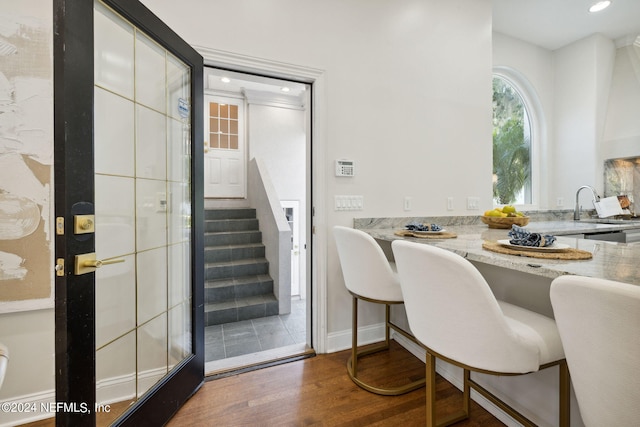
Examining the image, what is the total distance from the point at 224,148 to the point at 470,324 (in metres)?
5.19

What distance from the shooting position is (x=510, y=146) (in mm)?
3639

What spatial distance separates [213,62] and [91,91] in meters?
0.96

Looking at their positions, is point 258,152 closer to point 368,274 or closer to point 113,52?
point 113,52

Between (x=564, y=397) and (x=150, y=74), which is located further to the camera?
(x=150, y=74)

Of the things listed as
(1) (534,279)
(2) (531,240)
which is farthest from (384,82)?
(1) (534,279)

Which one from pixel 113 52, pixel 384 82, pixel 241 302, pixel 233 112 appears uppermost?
pixel 233 112

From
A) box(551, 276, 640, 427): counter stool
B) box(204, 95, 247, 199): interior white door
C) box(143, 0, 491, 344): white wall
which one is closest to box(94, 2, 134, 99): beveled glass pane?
box(143, 0, 491, 344): white wall

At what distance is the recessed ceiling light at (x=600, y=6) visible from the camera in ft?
9.23

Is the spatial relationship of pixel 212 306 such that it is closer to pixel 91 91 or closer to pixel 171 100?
pixel 171 100

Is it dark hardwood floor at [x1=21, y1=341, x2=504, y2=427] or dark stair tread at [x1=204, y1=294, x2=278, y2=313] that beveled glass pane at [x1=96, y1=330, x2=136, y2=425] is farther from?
dark stair tread at [x1=204, y1=294, x2=278, y2=313]

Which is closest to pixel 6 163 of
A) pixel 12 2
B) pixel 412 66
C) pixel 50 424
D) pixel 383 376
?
pixel 12 2

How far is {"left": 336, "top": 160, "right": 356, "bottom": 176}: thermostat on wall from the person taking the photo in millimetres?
2146

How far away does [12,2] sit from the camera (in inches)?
56.5

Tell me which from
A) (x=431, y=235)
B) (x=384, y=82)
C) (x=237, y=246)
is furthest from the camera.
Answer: (x=237, y=246)
